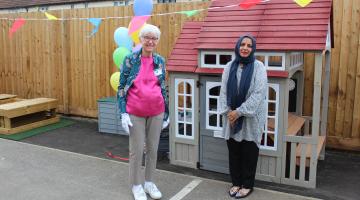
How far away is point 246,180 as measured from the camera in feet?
13.8

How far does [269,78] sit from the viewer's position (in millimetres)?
4332

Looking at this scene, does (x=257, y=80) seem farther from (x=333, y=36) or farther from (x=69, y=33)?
(x=69, y=33)

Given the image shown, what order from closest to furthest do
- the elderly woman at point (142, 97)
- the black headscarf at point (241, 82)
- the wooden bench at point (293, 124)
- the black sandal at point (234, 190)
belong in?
the elderly woman at point (142, 97) → the black headscarf at point (241, 82) → the black sandal at point (234, 190) → the wooden bench at point (293, 124)

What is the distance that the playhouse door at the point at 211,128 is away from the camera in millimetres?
4715

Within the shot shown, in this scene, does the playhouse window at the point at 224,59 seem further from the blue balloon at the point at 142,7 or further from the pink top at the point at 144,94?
the blue balloon at the point at 142,7

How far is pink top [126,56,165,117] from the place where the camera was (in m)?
3.85

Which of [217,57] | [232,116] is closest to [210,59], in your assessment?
[217,57]

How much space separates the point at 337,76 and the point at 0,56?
7.70 m

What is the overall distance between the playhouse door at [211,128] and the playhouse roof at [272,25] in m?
0.53

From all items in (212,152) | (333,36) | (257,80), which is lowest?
(212,152)

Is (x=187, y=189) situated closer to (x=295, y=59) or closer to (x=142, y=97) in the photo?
(x=142, y=97)

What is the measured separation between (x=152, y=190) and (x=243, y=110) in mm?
1354

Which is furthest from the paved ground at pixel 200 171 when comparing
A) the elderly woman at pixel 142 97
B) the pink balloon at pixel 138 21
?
the pink balloon at pixel 138 21

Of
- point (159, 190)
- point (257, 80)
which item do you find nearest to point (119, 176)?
point (159, 190)
